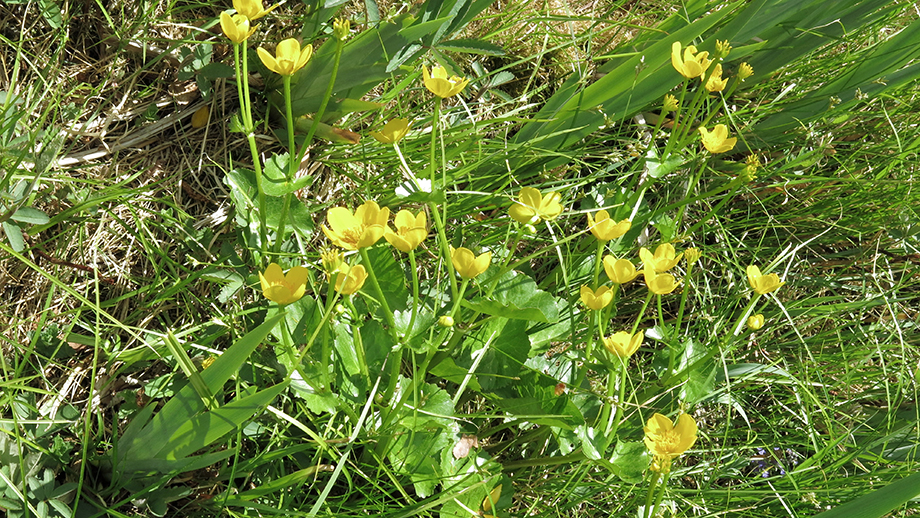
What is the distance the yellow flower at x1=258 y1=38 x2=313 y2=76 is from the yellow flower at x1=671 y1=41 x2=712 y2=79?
0.72 m

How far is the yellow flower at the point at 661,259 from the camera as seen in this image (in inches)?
46.8

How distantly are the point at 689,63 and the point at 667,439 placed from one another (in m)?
0.72

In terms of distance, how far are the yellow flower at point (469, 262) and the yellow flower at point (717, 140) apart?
668 mm

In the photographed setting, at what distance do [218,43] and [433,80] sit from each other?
64cm

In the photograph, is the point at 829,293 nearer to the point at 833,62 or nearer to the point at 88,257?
the point at 833,62

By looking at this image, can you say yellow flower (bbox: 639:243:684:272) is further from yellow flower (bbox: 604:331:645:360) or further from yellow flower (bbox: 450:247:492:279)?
yellow flower (bbox: 450:247:492:279)

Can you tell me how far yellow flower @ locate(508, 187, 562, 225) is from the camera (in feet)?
3.72

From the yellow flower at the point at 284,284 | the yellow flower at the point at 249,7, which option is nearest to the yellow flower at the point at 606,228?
the yellow flower at the point at 284,284

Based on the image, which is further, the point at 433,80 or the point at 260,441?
the point at 260,441

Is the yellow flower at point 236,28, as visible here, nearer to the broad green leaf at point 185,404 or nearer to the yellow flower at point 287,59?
the yellow flower at point 287,59

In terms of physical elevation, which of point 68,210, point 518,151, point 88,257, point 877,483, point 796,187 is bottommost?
point 877,483

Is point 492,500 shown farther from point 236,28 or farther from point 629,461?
point 236,28

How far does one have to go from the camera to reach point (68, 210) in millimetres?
→ 1370

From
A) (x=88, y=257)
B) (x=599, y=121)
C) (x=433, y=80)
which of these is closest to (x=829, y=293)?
(x=599, y=121)
